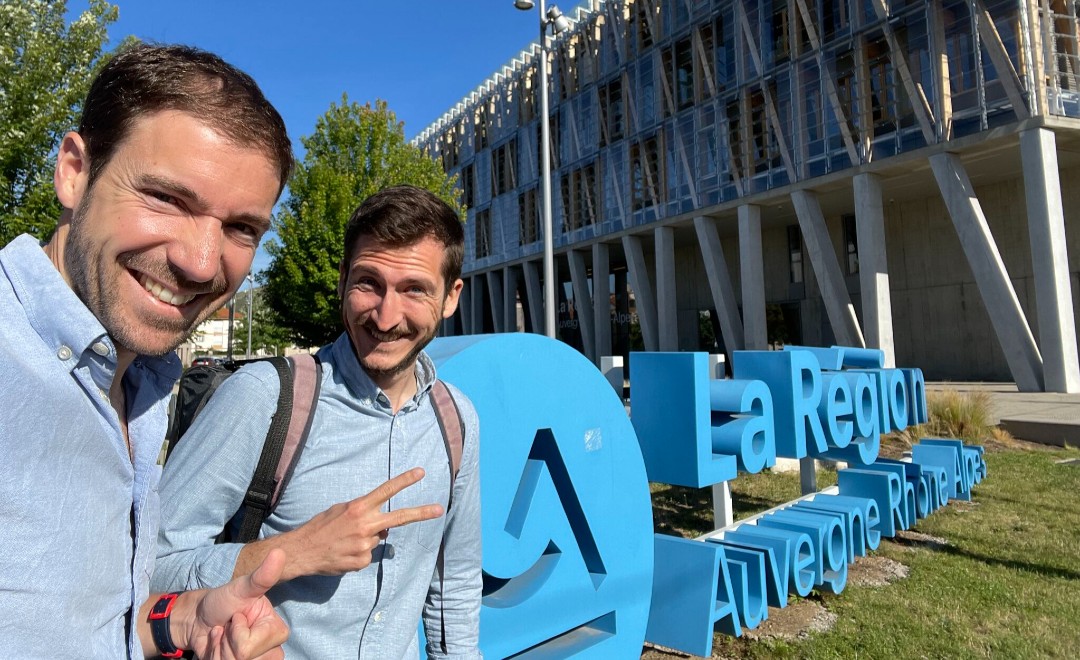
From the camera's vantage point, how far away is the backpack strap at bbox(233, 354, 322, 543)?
1.48m

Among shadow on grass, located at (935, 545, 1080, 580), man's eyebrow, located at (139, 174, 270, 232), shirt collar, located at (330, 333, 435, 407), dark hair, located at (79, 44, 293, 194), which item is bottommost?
shadow on grass, located at (935, 545, 1080, 580)

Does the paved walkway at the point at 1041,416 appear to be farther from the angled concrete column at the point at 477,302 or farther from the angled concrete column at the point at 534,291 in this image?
the angled concrete column at the point at 477,302

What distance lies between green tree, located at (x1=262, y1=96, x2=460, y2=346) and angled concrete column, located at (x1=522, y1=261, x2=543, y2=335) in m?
16.7

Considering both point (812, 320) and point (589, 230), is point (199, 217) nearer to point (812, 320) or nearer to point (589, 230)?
point (812, 320)

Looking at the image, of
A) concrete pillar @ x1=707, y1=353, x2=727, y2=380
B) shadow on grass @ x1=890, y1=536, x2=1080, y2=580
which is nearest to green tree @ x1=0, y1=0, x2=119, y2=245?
concrete pillar @ x1=707, y1=353, x2=727, y2=380

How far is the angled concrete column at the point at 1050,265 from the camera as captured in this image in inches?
608

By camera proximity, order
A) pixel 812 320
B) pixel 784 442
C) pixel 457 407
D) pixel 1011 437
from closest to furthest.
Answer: pixel 457 407, pixel 784 442, pixel 1011 437, pixel 812 320

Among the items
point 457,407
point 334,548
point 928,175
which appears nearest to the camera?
point 334,548

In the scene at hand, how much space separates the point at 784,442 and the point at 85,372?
5.04 metres

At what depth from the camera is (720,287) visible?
78.7ft

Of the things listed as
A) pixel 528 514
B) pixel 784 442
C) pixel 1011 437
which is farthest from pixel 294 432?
pixel 1011 437

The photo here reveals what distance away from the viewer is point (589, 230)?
99.7ft

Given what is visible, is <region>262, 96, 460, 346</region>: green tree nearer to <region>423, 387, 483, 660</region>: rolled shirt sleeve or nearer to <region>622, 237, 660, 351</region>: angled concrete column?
<region>622, 237, 660, 351</region>: angled concrete column

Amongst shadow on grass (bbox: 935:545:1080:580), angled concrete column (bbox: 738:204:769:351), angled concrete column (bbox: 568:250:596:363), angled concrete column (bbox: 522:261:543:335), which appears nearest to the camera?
shadow on grass (bbox: 935:545:1080:580)
